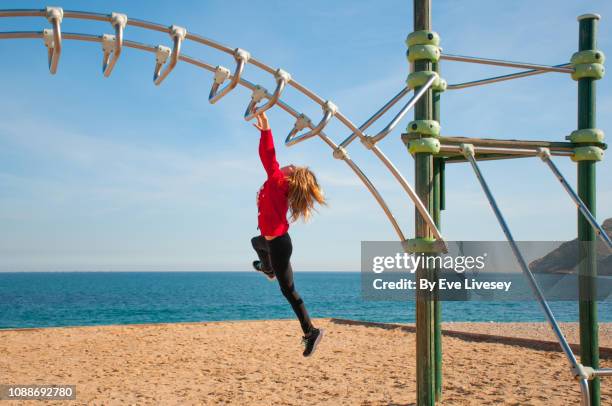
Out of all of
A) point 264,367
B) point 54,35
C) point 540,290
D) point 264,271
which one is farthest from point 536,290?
point 264,367

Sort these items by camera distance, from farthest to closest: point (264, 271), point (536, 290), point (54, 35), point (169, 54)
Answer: point (264, 271) < point (536, 290) < point (169, 54) < point (54, 35)

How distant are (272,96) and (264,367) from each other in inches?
276

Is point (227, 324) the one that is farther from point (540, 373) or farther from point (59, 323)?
point (59, 323)

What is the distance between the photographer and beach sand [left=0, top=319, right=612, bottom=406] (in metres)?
7.93

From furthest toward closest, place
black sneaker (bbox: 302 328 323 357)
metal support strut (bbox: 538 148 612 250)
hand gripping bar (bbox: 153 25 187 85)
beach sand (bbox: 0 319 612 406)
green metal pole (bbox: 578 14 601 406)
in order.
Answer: beach sand (bbox: 0 319 612 406), green metal pole (bbox: 578 14 601 406), metal support strut (bbox: 538 148 612 250), black sneaker (bbox: 302 328 323 357), hand gripping bar (bbox: 153 25 187 85)

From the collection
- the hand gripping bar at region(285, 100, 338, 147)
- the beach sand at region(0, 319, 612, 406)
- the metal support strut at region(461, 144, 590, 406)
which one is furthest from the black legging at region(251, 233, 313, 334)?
the beach sand at region(0, 319, 612, 406)

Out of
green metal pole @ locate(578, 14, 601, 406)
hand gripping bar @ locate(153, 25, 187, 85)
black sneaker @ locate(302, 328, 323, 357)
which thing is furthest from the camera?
green metal pole @ locate(578, 14, 601, 406)

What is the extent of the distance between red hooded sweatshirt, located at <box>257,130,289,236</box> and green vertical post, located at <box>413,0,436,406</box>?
1584 mm

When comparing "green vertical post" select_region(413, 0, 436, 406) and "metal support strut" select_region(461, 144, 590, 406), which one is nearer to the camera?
"metal support strut" select_region(461, 144, 590, 406)

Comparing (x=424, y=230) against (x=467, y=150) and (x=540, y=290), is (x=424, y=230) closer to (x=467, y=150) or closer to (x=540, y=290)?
(x=467, y=150)

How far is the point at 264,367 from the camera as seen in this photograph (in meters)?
10.0

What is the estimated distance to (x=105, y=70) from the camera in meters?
3.62

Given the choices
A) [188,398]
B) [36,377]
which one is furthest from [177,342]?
[188,398]

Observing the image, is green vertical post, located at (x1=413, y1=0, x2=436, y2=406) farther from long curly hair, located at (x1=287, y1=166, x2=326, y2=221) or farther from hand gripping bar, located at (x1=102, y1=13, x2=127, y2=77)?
hand gripping bar, located at (x1=102, y1=13, x2=127, y2=77)
